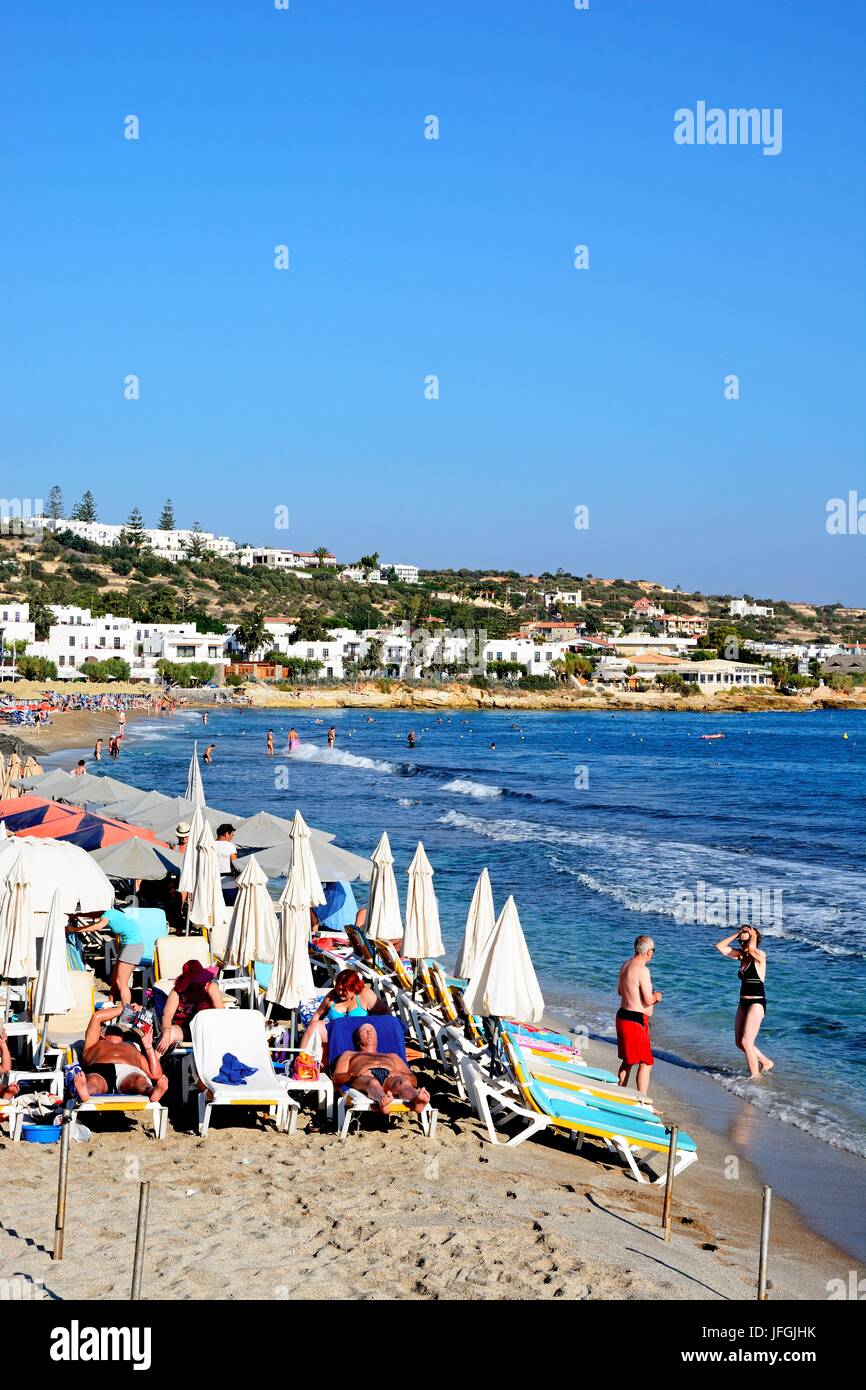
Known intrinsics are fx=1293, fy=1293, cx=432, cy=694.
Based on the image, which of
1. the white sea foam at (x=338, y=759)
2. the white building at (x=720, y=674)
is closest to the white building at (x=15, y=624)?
the white sea foam at (x=338, y=759)

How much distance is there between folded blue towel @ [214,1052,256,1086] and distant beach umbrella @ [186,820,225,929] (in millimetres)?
4146

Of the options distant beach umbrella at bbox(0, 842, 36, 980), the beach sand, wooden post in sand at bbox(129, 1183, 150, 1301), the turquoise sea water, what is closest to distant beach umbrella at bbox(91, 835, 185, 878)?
distant beach umbrella at bbox(0, 842, 36, 980)

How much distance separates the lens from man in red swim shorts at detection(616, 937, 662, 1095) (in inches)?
403

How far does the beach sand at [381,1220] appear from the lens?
20.9 ft

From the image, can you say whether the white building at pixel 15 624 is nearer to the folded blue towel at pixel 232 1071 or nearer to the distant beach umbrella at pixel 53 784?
the distant beach umbrella at pixel 53 784

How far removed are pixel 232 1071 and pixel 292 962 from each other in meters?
1.54

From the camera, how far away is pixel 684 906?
822 inches

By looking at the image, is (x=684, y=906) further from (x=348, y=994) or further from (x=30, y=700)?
(x=30, y=700)

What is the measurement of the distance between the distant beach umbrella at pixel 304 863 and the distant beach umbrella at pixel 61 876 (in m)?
1.99

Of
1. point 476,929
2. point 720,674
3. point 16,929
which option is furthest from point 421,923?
point 720,674

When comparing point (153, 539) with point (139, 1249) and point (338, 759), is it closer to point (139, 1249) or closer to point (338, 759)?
point (338, 759)

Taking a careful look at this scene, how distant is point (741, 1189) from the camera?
9023 mm

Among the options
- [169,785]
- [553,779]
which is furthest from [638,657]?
[169,785]
